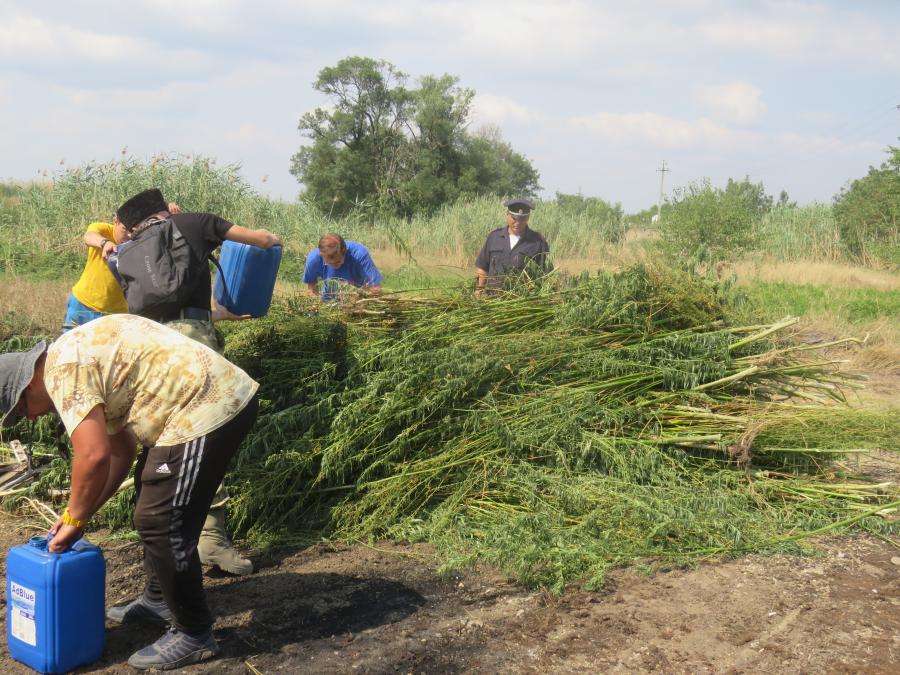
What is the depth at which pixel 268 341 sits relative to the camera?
4.56 meters

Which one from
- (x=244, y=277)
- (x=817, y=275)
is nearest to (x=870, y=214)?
(x=817, y=275)

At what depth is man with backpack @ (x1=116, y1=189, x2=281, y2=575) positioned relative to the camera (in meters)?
3.53

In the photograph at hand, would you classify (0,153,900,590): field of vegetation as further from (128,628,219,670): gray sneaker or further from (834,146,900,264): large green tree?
(834,146,900,264): large green tree

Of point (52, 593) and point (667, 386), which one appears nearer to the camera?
point (52, 593)

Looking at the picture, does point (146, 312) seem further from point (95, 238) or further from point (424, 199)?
point (424, 199)

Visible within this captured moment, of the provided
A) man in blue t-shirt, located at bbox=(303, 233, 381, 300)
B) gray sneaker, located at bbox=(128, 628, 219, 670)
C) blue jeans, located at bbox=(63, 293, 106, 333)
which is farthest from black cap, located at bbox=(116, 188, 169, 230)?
man in blue t-shirt, located at bbox=(303, 233, 381, 300)

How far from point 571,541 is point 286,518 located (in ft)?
4.99

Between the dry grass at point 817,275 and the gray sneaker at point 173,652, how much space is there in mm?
13225

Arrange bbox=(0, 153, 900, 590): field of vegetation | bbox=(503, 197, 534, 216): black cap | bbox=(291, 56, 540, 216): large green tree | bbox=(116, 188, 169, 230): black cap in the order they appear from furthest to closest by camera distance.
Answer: bbox=(291, 56, 540, 216): large green tree → bbox=(503, 197, 534, 216): black cap → bbox=(0, 153, 900, 590): field of vegetation → bbox=(116, 188, 169, 230): black cap

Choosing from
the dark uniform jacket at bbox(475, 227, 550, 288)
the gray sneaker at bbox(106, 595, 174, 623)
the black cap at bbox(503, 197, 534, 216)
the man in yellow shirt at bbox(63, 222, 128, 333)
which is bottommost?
the gray sneaker at bbox(106, 595, 174, 623)

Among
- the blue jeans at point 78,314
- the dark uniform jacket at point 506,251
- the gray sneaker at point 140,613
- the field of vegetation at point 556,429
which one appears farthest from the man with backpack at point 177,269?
the dark uniform jacket at point 506,251

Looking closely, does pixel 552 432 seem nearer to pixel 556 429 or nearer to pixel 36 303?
pixel 556 429

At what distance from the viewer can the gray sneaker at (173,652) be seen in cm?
291

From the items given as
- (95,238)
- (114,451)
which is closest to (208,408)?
(114,451)
